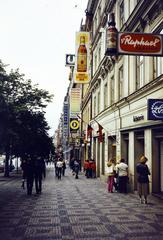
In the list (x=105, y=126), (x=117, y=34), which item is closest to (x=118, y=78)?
(x=105, y=126)

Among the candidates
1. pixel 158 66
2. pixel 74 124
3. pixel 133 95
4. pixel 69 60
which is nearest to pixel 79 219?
pixel 158 66

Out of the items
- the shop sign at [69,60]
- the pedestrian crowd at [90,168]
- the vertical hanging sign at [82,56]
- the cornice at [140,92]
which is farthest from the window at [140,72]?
the shop sign at [69,60]

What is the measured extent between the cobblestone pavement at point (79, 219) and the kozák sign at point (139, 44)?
4723 millimetres

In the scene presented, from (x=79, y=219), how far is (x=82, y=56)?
1813cm

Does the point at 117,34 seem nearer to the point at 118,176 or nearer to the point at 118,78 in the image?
the point at 118,176

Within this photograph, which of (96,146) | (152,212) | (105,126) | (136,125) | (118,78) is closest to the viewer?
(152,212)

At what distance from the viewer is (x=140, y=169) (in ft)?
44.4

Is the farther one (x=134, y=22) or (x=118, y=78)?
(x=118, y=78)

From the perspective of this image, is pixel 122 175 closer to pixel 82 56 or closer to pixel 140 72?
pixel 140 72

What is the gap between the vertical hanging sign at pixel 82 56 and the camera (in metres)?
26.1

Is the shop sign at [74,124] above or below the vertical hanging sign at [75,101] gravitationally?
below

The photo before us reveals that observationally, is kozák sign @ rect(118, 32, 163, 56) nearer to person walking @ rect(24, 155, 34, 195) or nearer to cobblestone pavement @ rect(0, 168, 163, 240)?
cobblestone pavement @ rect(0, 168, 163, 240)

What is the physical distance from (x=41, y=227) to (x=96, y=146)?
22230mm

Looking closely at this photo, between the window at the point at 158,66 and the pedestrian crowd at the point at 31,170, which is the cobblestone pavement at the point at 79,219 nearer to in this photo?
the pedestrian crowd at the point at 31,170
